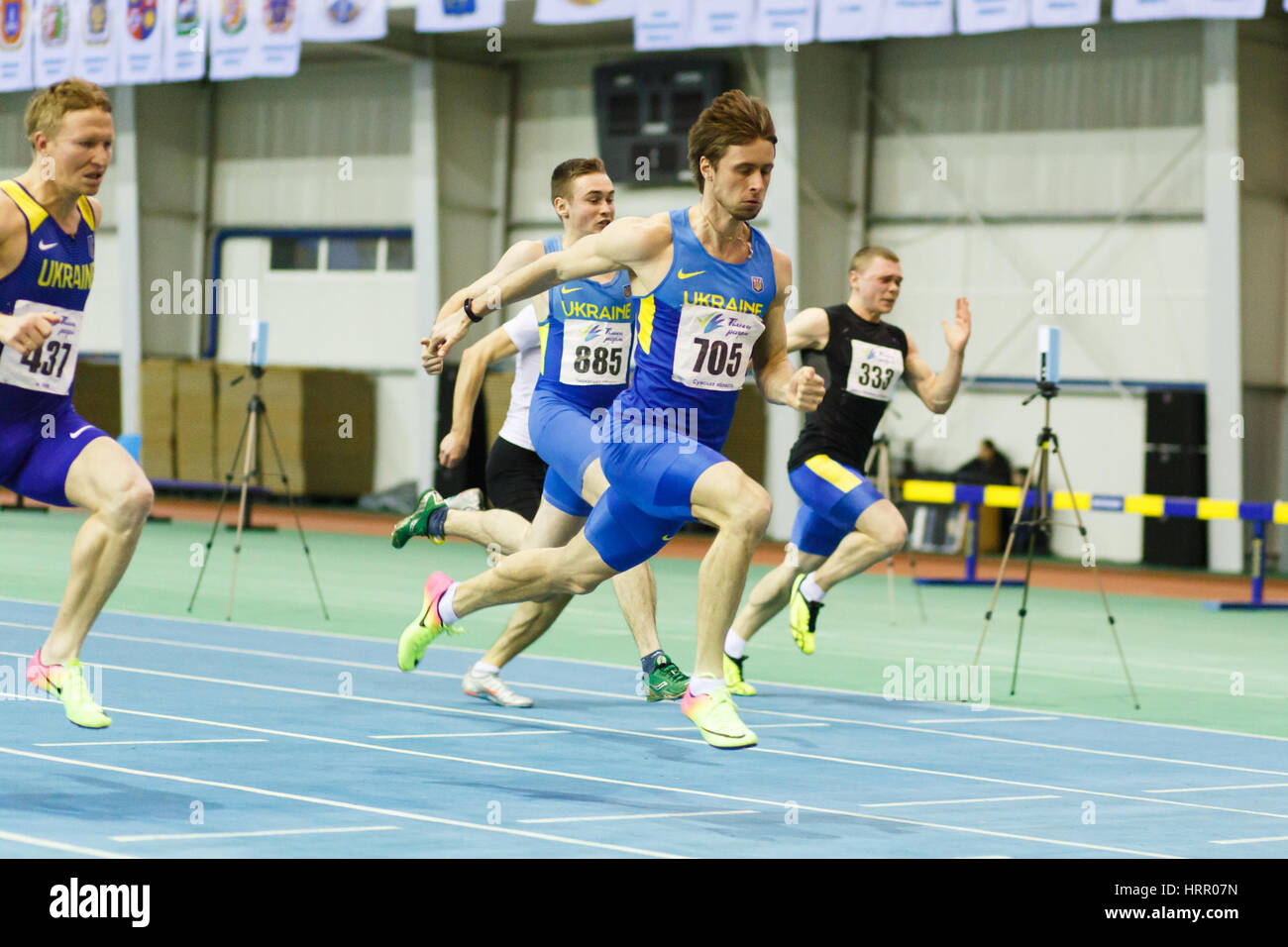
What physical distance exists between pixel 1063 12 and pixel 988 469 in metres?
5.74

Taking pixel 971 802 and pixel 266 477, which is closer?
pixel 971 802

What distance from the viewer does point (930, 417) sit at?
77.9ft

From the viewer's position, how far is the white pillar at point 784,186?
22.3 metres

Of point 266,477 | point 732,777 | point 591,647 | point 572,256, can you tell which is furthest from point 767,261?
point 266,477

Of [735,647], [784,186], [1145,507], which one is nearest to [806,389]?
[735,647]

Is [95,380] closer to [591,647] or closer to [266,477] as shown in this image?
[266,477]

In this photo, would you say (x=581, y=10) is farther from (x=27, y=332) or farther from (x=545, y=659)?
(x=27, y=332)

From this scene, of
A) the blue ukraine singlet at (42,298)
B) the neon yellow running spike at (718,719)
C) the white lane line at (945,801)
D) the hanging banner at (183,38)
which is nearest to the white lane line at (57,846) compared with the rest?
the blue ukraine singlet at (42,298)

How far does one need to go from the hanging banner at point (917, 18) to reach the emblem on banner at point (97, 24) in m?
11.0

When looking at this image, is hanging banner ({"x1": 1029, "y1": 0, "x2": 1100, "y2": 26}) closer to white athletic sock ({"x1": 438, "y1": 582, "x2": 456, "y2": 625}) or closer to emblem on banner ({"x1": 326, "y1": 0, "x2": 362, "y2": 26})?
emblem on banner ({"x1": 326, "y1": 0, "x2": 362, "y2": 26})

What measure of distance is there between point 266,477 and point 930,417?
9.17 m

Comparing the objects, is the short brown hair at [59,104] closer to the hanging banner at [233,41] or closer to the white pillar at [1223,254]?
the white pillar at [1223,254]

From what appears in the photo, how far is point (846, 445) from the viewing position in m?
10.7

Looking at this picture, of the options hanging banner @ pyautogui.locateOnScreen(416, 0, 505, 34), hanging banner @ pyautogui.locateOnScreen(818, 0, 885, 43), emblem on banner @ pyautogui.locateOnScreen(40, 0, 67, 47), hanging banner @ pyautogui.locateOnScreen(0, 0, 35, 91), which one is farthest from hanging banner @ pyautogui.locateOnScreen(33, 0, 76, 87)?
hanging banner @ pyautogui.locateOnScreen(818, 0, 885, 43)
